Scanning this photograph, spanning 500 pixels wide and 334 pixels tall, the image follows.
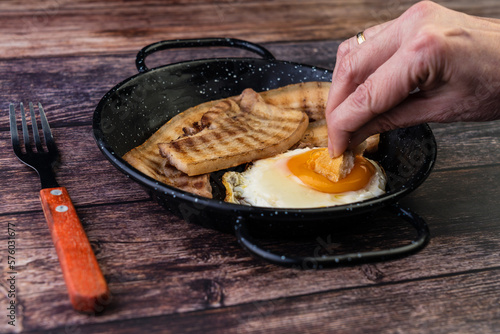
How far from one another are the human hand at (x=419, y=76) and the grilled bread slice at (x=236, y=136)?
0.28m

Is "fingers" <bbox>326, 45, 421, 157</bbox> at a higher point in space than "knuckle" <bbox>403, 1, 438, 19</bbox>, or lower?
lower

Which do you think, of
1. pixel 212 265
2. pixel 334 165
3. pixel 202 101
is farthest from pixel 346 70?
pixel 202 101

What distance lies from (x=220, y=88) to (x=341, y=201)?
761 millimetres

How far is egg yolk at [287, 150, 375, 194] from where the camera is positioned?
1.35 metres

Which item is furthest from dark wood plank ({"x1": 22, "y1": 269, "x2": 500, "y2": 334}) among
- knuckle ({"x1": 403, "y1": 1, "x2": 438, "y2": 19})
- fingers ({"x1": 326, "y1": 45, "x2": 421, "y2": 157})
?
knuckle ({"x1": 403, "y1": 1, "x2": 438, "y2": 19})

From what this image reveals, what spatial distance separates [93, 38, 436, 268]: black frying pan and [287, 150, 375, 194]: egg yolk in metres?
0.09

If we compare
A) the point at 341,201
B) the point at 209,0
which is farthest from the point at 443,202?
the point at 209,0

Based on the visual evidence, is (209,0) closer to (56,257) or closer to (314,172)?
(314,172)

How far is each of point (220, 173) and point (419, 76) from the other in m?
0.66

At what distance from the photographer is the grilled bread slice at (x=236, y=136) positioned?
143cm

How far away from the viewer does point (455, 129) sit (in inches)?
74.6

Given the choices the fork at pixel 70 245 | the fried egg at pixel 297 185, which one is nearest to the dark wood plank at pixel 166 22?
the fork at pixel 70 245

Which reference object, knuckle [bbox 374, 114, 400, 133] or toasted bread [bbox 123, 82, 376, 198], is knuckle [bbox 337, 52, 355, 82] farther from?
toasted bread [bbox 123, 82, 376, 198]

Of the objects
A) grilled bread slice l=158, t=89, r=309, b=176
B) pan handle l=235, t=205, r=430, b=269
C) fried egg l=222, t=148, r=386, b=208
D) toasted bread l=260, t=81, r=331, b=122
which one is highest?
toasted bread l=260, t=81, r=331, b=122
